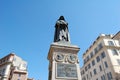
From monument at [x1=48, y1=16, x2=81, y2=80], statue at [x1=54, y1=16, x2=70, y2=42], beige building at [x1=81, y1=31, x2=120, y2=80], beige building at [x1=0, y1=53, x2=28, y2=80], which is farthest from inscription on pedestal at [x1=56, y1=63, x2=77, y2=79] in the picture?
beige building at [x1=0, y1=53, x2=28, y2=80]

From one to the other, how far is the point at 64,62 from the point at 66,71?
74 centimetres

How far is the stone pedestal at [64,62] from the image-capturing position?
328 inches

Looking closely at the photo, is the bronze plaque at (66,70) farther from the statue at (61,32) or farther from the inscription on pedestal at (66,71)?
the statue at (61,32)

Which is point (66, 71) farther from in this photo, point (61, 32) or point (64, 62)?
point (61, 32)

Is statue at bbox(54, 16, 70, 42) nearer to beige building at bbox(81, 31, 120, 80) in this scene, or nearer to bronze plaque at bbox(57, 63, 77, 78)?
bronze plaque at bbox(57, 63, 77, 78)

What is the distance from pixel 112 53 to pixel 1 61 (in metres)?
45.5

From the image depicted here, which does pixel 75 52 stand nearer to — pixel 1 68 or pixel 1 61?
pixel 1 68

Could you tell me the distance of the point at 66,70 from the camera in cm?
863

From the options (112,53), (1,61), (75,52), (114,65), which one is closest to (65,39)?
(75,52)

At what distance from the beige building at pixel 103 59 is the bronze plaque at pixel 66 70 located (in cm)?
2552

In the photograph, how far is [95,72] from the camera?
38.4m

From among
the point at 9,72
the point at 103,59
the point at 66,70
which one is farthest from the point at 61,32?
the point at 9,72

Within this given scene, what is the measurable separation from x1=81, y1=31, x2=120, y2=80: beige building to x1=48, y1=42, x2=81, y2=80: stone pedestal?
993 inches

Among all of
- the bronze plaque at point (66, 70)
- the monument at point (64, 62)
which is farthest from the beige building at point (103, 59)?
the bronze plaque at point (66, 70)
